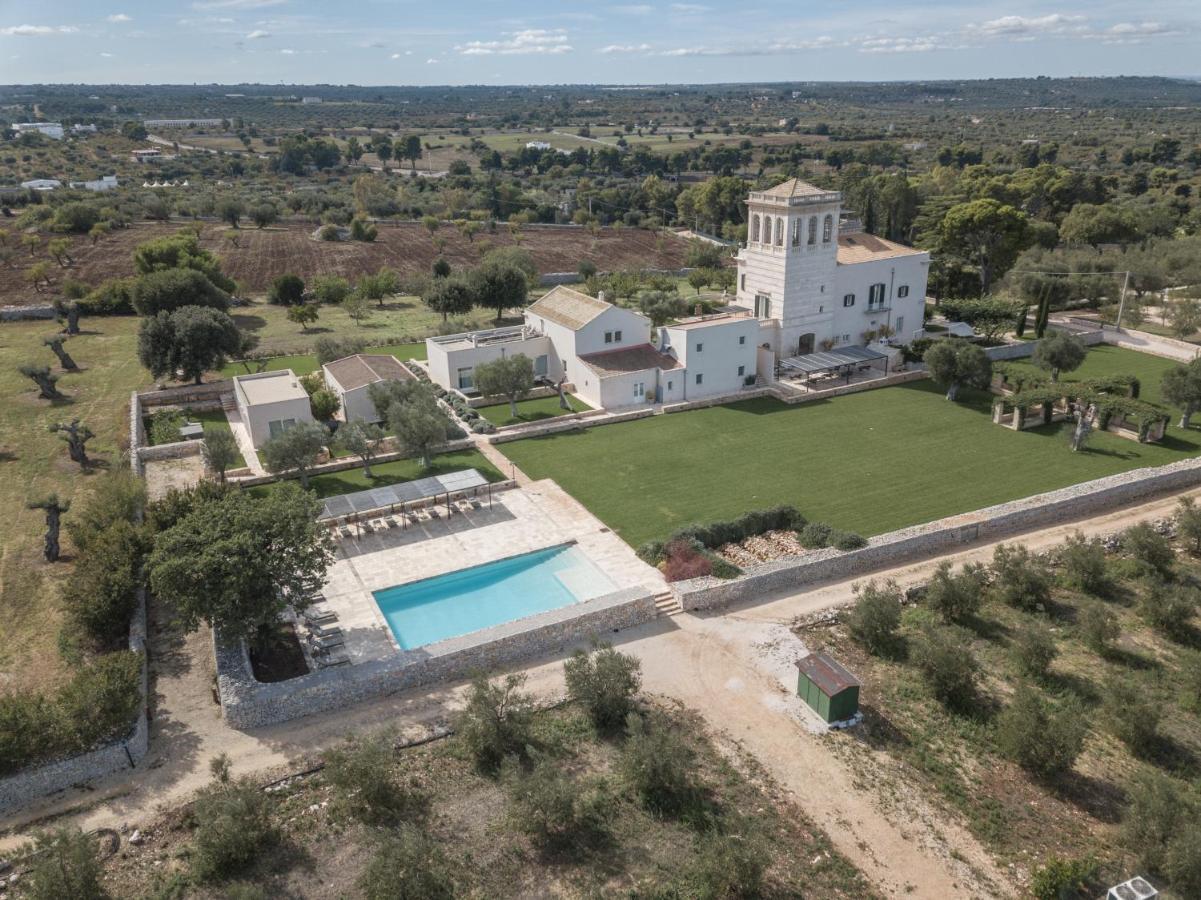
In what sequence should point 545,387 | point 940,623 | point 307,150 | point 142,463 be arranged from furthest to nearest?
1. point 307,150
2. point 545,387
3. point 142,463
4. point 940,623

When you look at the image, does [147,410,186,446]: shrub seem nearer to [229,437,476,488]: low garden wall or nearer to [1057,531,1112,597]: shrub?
[229,437,476,488]: low garden wall

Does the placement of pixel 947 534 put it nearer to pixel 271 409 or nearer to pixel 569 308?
pixel 569 308

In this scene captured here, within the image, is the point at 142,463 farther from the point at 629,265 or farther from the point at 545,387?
the point at 629,265

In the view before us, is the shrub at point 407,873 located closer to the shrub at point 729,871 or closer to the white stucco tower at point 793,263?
the shrub at point 729,871

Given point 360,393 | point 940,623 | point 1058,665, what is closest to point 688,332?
point 360,393

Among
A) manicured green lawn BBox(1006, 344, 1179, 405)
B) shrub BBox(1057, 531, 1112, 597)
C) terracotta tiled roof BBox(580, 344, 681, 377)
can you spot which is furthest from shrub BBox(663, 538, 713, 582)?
manicured green lawn BBox(1006, 344, 1179, 405)
